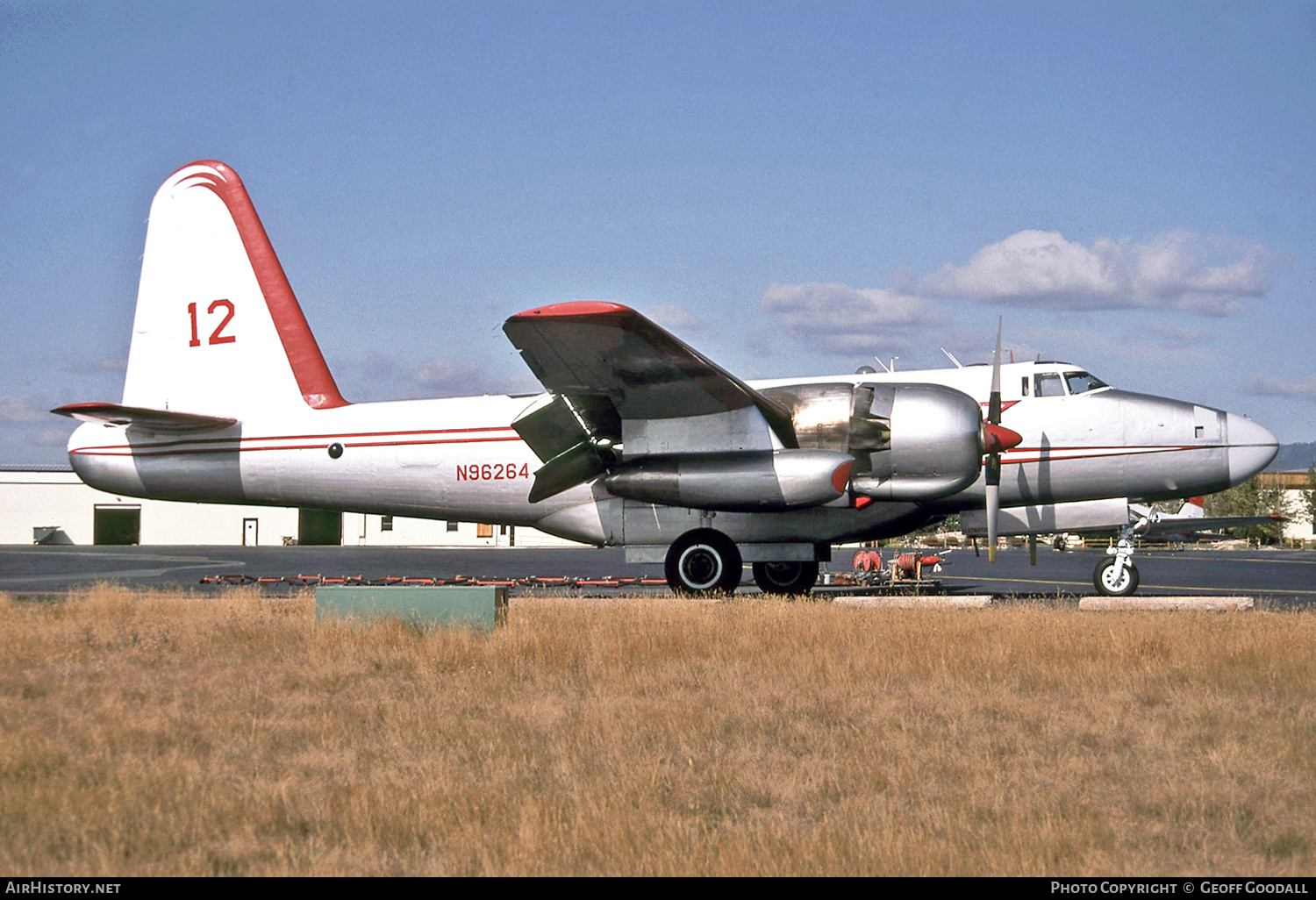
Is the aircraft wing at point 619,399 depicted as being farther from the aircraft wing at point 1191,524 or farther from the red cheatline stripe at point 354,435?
the aircraft wing at point 1191,524

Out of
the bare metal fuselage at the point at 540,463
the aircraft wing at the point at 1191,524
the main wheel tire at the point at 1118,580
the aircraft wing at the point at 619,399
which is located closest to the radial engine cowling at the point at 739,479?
the aircraft wing at the point at 619,399

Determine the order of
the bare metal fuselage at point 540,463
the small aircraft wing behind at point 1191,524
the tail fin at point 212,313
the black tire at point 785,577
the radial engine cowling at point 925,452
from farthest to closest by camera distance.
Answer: the small aircraft wing behind at point 1191,524, the tail fin at point 212,313, the black tire at point 785,577, the bare metal fuselage at point 540,463, the radial engine cowling at point 925,452

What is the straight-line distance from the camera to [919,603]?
600 inches

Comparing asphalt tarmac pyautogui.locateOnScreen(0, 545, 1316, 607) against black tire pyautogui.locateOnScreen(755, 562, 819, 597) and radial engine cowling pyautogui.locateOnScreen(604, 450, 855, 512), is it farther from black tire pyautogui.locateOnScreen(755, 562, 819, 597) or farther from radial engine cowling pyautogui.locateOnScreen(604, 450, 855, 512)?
radial engine cowling pyautogui.locateOnScreen(604, 450, 855, 512)

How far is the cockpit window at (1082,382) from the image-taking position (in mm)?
17734

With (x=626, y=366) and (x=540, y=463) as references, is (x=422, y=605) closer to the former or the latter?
(x=626, y=366)

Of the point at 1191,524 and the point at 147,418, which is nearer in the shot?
the point at 147,418

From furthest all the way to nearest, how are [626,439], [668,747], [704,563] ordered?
[704,563] < [626,439] < [668,747]

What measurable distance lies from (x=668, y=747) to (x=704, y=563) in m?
9.81

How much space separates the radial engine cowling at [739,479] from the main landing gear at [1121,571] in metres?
6.04

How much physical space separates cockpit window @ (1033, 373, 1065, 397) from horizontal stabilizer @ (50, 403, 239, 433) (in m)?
13.0

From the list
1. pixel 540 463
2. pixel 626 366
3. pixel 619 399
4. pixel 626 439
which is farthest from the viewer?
pixel 540 463

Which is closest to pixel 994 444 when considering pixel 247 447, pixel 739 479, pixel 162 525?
pixel 739 479

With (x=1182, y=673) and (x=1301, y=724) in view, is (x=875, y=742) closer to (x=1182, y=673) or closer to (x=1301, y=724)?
(x=1301, y=724)
